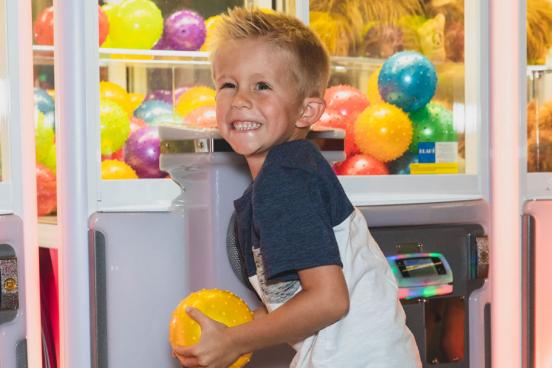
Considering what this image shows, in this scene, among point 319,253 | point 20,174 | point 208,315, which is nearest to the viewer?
point 319,253

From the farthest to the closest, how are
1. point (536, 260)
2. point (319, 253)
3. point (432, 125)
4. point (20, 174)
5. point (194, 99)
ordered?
1. point (432, 125)
2. point (536, 260)
3. point (194, 99)
4. point (20, 174)
5. point (319, 253)

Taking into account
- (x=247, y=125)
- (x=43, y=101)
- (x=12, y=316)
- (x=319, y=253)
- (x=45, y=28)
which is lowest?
(x=12, y=316)

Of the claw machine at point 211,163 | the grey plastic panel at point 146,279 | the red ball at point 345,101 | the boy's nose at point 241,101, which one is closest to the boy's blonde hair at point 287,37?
the boy's nose at point 241,101

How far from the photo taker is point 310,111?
6.04 feet

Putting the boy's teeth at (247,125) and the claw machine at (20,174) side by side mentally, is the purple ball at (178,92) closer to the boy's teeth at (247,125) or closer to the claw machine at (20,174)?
the claw machine at (20,174)

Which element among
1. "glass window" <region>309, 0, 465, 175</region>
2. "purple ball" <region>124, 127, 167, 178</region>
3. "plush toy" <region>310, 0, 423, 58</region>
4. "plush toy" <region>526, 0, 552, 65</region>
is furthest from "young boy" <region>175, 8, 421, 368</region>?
"plush toy" <region>526, 0, 552, 65</region>

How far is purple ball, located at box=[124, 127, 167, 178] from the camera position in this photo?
2.62 meters

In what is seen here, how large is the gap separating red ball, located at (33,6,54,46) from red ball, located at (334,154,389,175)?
1020 millimetres

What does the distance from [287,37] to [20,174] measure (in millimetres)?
932

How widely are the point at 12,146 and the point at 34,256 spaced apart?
299mm

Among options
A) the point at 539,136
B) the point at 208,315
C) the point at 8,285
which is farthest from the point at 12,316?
the point at 539,136

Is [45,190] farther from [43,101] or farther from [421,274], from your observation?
[421,274]

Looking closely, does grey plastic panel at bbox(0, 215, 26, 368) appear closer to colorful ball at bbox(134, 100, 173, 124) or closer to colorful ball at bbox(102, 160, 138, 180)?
colorful ball at bbox(102, 160, 138, 180)

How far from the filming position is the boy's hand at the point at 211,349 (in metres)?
1.59
